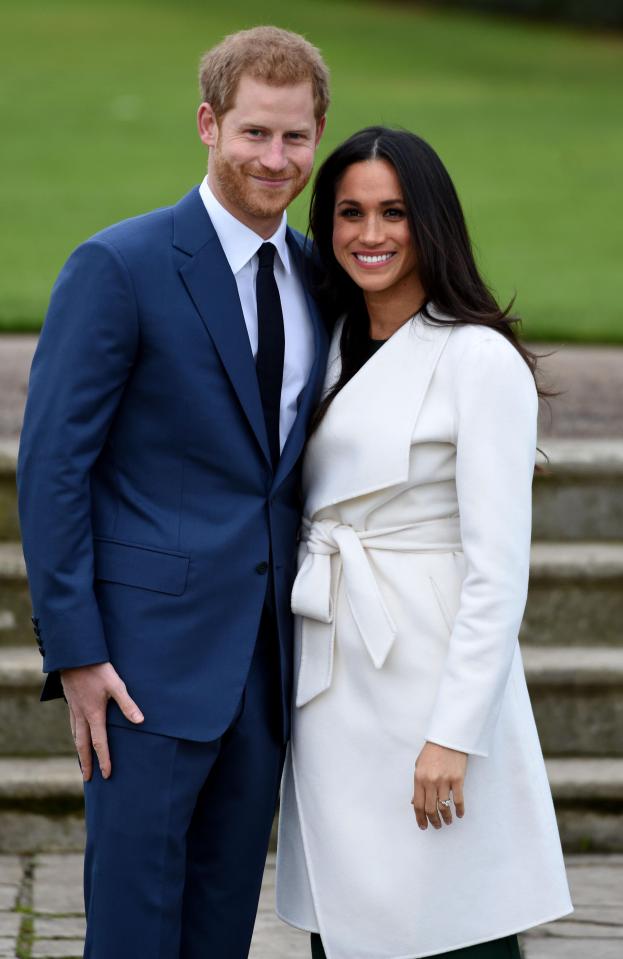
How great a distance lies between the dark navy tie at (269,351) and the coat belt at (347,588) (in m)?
0.20

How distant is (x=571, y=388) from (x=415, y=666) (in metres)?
3.16

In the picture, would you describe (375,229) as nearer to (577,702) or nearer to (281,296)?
(281,296)

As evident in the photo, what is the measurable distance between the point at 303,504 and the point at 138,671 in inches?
19.0

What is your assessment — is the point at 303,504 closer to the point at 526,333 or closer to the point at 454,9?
the point at 526,333

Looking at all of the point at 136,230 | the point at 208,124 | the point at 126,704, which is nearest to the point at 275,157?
the point at 208,124

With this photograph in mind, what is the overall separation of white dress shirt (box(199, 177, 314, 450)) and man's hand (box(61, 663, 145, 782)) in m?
0.55

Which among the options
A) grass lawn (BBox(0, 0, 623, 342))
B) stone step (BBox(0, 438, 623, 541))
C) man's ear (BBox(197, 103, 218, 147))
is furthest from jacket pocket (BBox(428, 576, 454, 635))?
grass lawn (BBox(0, 0, 623, 342))

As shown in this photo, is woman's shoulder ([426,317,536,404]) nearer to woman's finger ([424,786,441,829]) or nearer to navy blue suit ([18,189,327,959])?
navy blue suit ([18,189,327,959])

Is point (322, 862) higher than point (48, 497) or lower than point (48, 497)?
lower

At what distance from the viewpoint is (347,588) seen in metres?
2.87

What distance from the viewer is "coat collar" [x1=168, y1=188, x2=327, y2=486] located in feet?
9.21

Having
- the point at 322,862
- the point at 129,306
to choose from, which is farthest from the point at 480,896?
the point at 129,306

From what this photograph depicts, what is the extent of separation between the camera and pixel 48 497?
107 inches

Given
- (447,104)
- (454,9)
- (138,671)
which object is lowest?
(138,671)
